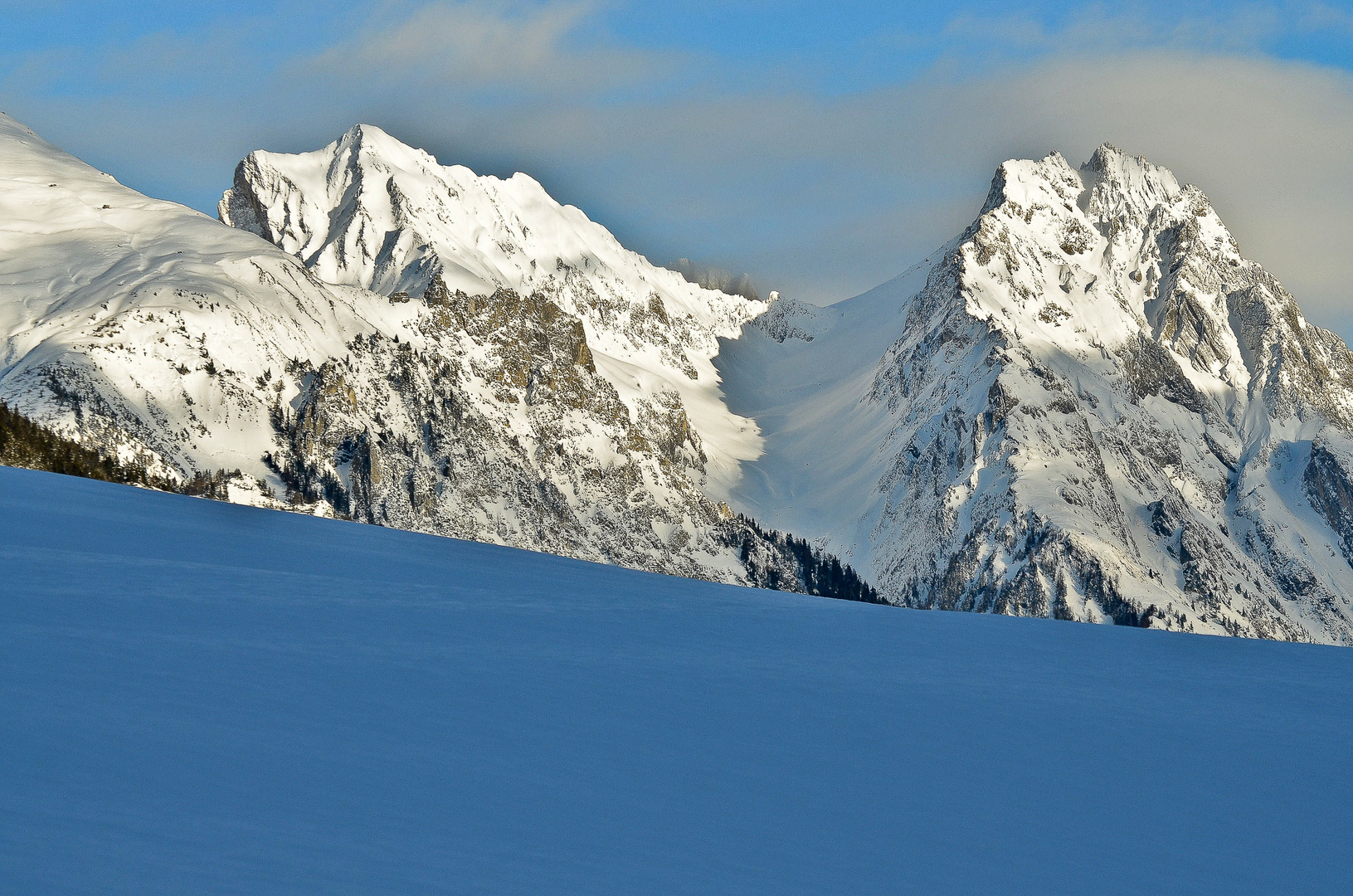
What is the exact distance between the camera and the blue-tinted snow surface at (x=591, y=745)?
20.5 metres

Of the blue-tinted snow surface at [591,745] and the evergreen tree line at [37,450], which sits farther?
the evergreen tree line at [37,450]

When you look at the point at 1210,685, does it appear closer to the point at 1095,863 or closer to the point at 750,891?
the point at 1095,863

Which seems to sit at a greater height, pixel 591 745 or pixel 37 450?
pixel 37 450

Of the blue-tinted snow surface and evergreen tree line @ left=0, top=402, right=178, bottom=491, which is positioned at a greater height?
evergreen tree line @ left=0, top=402, right=178, bottom=491

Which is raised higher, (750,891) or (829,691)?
(829,691)

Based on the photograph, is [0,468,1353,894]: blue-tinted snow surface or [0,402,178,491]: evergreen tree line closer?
[0,468,1353,894]: blue-tinted snow surface

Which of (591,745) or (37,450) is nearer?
(591,745)

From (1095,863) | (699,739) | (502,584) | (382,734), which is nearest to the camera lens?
(1095,863)

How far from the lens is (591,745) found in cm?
2638

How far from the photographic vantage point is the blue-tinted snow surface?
2050cm

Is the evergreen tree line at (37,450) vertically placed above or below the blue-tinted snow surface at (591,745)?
above

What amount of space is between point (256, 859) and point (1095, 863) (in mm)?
14188

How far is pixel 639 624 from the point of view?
40375 millimetres

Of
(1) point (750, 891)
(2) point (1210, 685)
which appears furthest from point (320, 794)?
(2) point (1210, 685)
